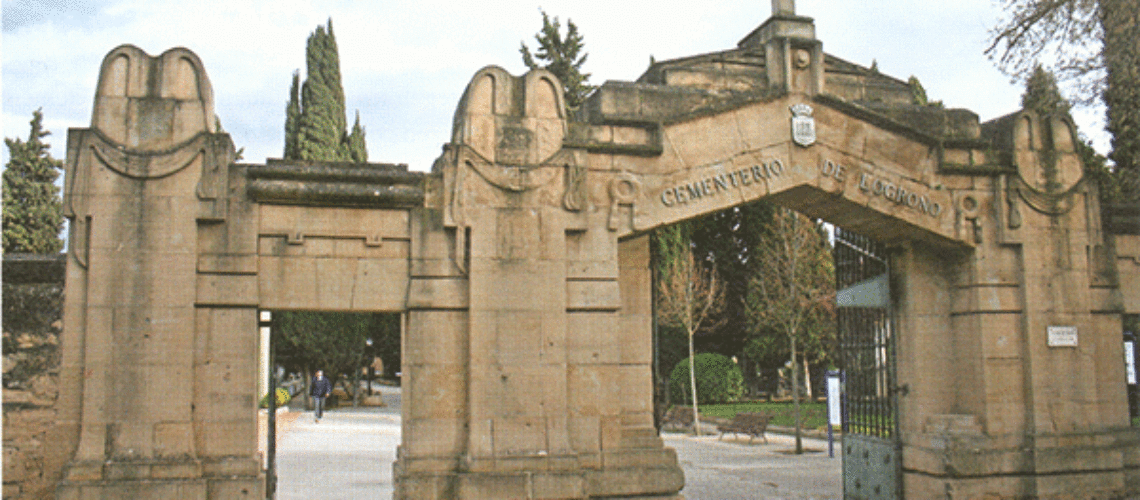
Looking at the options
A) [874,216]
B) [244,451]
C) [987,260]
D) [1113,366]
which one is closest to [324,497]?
[244,451]

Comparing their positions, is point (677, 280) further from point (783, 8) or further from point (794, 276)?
point (783, 8)

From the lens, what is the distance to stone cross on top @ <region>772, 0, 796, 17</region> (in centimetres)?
1001

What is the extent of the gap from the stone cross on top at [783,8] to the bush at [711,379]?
21.7 meters

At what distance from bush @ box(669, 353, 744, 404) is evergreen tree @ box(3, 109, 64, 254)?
19536 mm

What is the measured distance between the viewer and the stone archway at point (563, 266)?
784 centimetres

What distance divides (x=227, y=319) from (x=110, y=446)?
4.54 feet

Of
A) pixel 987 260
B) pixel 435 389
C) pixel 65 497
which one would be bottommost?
pixel 65 497

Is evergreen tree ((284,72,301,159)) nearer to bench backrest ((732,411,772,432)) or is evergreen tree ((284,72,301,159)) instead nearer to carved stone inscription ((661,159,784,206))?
bench backrest ((732,411,772,432))

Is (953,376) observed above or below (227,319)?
below


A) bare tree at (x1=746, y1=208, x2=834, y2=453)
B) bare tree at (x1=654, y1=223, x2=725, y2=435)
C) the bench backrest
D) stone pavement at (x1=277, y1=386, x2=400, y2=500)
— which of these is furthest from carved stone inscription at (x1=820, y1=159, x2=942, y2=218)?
bare tree at (x1=746, y1=208, x2=834, y2=453)

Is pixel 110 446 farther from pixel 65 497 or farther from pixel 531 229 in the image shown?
pixel 531 229

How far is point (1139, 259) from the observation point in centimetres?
1043

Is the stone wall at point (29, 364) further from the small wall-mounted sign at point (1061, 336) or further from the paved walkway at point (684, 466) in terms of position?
the small wall-mounted sign at point (1061, 336)

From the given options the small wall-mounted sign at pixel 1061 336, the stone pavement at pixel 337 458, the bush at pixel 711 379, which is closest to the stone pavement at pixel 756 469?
the small wall-mounted sign at pixel 1061 336
